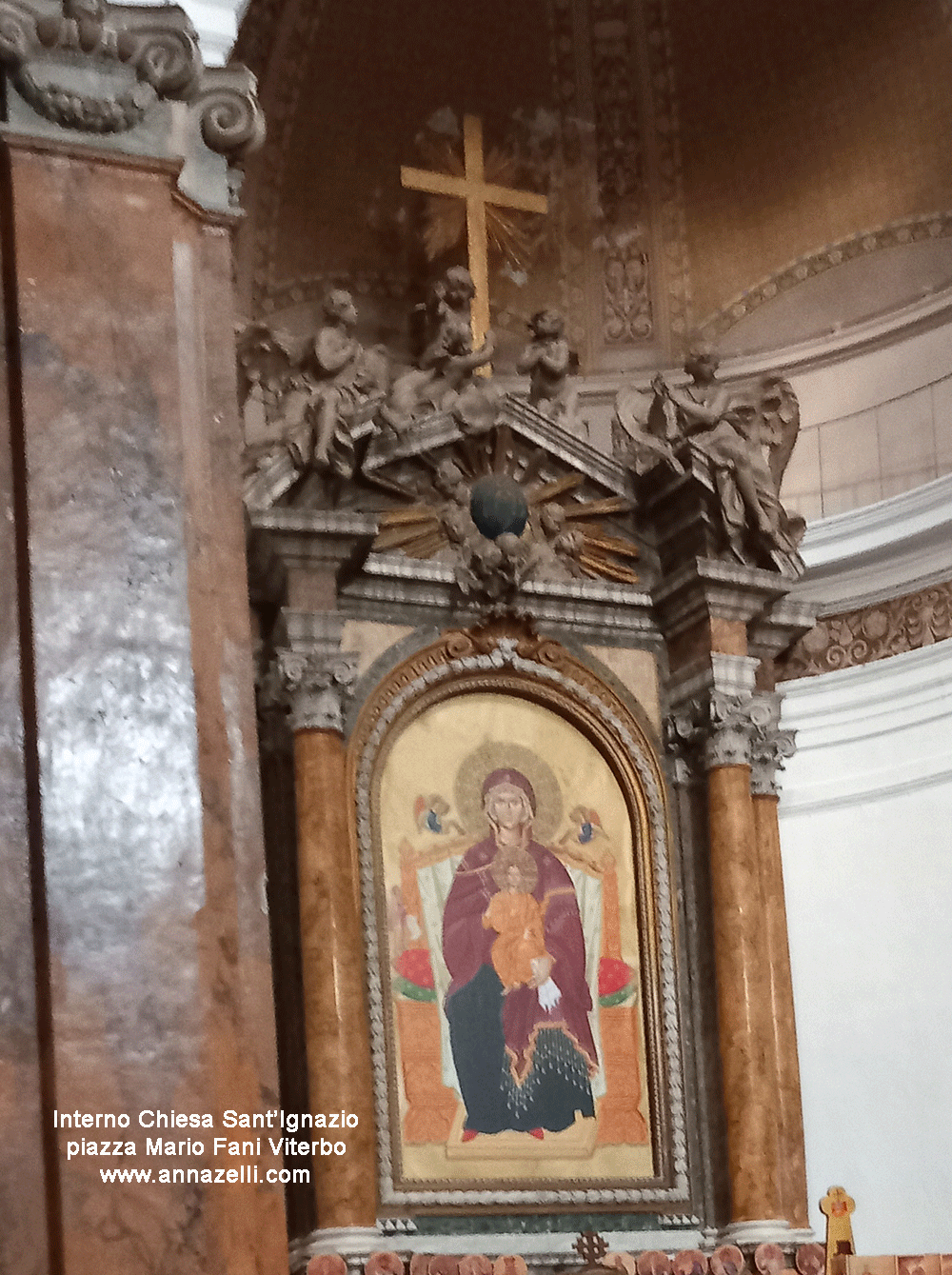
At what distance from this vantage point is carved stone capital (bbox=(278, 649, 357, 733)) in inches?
324

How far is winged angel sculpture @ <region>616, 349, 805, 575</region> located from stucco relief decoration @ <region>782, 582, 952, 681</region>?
56 centimetres

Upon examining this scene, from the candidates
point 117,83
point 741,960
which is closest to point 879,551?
point 741,960

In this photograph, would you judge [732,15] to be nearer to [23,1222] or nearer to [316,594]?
[316,594]

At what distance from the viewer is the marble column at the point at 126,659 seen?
3.01 metres

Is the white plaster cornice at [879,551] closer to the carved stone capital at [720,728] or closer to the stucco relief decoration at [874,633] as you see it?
the stucco relief decoration at [874,633]

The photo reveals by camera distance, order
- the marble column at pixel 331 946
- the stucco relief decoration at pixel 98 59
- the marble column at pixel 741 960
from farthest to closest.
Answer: the marble column at pixel 741 960
the marble column at pixel 331 946
the stucco relief decoration at pixel 98 59

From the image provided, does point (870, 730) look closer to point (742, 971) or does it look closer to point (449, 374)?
point (742, 971)

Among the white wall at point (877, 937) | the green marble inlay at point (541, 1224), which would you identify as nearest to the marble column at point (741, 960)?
the green marble inlay at point (541, 1224)

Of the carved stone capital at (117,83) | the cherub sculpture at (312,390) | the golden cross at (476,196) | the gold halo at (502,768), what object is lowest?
the gold halo at (502,768)

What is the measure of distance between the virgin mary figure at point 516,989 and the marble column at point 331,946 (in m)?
0.50

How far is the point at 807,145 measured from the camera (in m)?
10.6

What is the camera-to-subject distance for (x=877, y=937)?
9.27 meters

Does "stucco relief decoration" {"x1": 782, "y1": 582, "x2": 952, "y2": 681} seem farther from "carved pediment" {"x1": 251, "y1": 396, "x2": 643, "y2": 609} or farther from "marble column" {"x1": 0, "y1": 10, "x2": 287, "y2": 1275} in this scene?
"marble column" {"x1": 0, "y1": 10, "x2": 287, "y2": 1275}

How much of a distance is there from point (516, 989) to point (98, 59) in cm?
556
